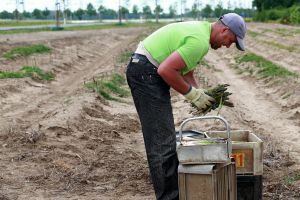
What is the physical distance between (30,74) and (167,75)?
11.8 m

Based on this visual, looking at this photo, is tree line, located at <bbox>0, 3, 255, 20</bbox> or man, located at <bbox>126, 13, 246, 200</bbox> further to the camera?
tree line, located at <bbox>0, 3, 255, 20</bbox>

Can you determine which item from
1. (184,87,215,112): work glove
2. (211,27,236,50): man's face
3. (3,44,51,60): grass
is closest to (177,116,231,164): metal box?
(184,87,215,112): work glove

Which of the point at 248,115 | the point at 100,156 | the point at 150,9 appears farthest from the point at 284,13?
the point at 150,9

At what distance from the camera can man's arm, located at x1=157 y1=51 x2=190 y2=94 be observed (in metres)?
4.24

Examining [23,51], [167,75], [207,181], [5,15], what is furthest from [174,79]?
[5,15]

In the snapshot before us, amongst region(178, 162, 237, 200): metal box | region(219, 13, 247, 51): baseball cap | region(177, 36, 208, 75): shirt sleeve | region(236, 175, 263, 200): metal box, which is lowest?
region(236, 175, 263, 200): metal box

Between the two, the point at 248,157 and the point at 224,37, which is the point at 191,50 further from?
the point at 248,157

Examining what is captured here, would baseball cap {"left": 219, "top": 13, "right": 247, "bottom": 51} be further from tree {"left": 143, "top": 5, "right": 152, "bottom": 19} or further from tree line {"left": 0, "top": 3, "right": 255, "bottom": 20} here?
tree {"left": 143, "top": 5, "right": 152, "bottom": 19}

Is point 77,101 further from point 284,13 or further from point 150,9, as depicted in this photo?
point 150,9

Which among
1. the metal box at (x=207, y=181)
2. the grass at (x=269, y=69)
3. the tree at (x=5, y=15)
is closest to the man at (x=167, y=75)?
the metal box at (x=207, y=181)

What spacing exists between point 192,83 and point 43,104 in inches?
288

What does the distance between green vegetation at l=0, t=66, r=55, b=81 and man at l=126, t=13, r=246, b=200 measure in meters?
10.6

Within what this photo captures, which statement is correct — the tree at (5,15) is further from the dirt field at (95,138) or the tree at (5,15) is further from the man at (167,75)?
the man at (167,75)

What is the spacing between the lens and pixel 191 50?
4.24 metres
